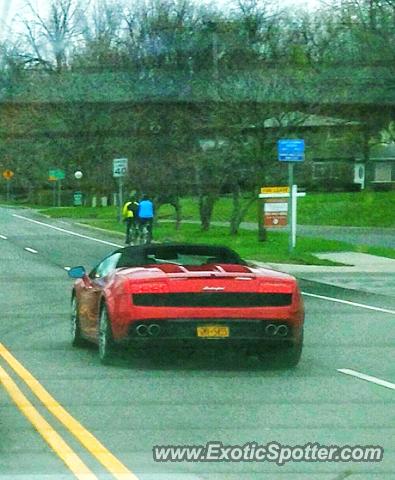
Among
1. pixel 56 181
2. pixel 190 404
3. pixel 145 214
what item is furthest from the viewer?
pixel 56 181

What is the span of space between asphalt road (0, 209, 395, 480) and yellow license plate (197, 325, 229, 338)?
0.42 metres

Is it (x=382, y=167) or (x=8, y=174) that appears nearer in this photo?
(x=8, y=174)

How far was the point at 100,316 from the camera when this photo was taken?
45.0ft

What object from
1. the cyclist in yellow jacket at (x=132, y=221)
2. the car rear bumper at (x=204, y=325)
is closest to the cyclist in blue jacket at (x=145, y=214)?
the cyclist in yellow jacket at (x=132, y=221)

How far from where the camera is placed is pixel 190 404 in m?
11.0

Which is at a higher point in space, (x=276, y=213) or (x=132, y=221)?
(x=276, y=213)

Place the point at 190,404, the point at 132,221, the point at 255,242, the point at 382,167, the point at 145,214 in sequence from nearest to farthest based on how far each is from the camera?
1. the point at 190,404
2. the point at 145,214
3. the point at 132,221
4. the point at 255,242
5. the point at 382,167

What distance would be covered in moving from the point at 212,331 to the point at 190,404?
1815mm

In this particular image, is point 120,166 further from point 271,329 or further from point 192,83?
point 271,329

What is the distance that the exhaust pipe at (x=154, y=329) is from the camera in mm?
12703

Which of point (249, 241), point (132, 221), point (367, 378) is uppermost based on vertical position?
point (367, 378)

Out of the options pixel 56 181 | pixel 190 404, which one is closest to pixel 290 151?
pixel 190 404

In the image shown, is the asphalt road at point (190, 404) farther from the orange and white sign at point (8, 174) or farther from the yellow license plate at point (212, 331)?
the orange and white sign at point (8, 174)

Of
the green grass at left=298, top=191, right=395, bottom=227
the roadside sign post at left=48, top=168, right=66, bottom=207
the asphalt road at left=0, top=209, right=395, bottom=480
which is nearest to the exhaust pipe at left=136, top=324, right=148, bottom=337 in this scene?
the asphalt road at left=0, top=209, right=395, bottom=480
